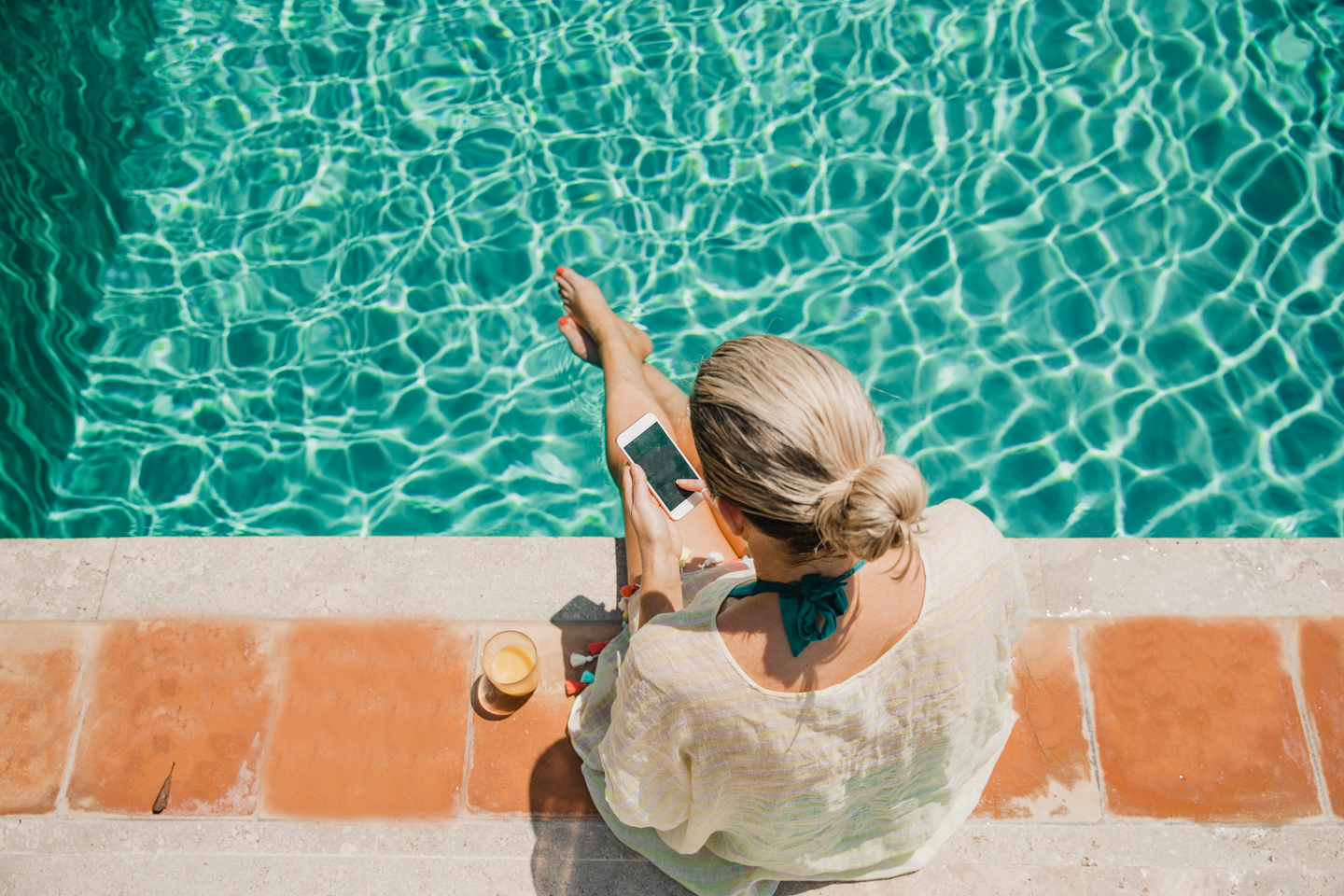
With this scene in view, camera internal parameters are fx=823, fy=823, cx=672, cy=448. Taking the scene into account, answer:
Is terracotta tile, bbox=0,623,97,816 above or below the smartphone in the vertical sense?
below

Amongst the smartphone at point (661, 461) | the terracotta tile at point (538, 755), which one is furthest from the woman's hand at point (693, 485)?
the terracotta tile at point (538, 755)

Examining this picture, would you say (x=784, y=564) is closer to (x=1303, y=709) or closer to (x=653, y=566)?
(x=653, y=566)

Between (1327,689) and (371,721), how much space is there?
11.7 ft

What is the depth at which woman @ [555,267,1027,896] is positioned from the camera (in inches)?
58.7

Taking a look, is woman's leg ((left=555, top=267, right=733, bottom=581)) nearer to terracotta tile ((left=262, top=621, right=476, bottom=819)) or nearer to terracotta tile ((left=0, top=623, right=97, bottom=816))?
terracotta tile ((left=262, top=621, right=476, bottom=819))

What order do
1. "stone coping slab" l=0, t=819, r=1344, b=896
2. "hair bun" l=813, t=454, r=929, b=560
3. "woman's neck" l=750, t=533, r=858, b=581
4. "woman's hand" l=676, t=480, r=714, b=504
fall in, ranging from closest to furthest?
"hair bun" l=813, t=454, r=929, b=560
"woman's neck" l=750, t=533, r=858, b=581
"stone coping slab" l=0, t=819, r=1344, b=896
"woman's hand" l=676, t=480, r=714, b=504

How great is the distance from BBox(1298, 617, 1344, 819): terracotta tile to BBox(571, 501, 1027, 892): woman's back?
166cm

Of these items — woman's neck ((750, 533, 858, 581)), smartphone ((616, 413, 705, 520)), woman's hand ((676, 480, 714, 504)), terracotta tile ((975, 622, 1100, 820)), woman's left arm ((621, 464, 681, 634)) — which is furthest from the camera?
smartphone ((616, 413, 705, 520))

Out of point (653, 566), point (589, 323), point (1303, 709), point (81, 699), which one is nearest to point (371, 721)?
point (81, 699)

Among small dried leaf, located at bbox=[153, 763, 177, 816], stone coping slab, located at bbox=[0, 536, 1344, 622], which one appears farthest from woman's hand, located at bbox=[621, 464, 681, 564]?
small dried leaf, located at bbox=[153, 763, 177, 816]

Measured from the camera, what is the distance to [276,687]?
314cm

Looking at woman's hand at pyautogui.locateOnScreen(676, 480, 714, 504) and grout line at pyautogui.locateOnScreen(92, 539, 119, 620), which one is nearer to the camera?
woman's hand at pyautogui.locateOnScreen(676, 480, 714, 504)

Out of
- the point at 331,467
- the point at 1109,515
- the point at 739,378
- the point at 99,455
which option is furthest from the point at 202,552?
the point at 1109,515

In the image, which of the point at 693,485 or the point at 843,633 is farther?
the point at 693,485
